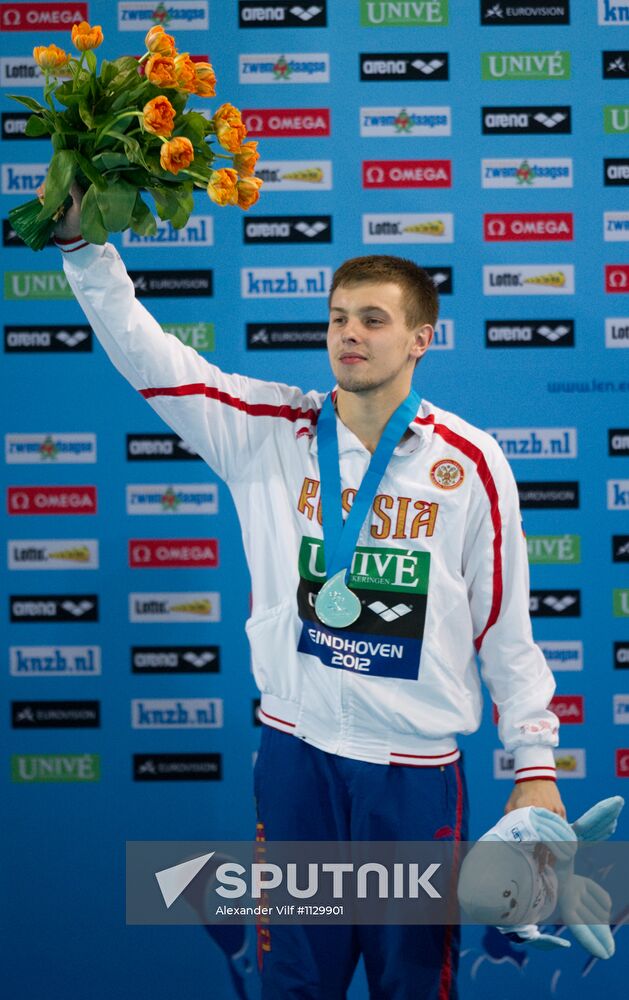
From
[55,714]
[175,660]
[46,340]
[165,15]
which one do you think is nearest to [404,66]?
[165,15]

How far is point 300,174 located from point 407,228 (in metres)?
0.37

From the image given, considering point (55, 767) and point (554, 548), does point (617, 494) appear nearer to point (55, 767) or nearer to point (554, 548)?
point (554, 548)

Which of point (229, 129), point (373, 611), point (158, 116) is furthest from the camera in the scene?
point (373, 611)

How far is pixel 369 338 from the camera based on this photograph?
6.78ft

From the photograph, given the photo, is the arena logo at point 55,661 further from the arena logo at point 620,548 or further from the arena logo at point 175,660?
the arena logo at point 620,548

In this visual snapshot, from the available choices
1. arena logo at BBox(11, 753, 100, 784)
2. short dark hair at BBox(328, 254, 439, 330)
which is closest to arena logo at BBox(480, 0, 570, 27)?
short dark hair at BBox(328, 254, 439, 330)

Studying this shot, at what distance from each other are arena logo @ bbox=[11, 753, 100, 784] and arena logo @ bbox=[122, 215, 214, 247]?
1.61 m

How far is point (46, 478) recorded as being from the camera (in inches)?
123

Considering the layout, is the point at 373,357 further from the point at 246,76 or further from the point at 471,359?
the point at 246,76

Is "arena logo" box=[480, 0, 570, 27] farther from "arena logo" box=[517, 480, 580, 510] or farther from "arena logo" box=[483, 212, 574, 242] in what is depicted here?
"arena logo" box=[517, 480, 580, 510]

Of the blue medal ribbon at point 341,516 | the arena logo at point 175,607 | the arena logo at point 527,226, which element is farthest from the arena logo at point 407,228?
the arena logo at point 175,607

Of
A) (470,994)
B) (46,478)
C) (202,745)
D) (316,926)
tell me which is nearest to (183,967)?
(202,745)

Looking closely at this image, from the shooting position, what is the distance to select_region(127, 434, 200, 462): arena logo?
3.11 meters

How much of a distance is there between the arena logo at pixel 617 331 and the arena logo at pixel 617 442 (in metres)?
0.26
